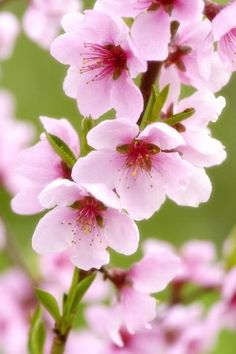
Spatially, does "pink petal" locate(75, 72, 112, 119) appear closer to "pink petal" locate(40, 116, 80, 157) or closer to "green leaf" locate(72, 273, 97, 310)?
"pink petal" locate(40, 116, 80, 157)

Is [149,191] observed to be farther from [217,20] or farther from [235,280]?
[235,280]

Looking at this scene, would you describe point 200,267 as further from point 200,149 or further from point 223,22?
point 223,22

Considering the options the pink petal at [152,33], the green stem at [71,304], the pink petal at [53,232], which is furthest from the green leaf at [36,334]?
the pink petal at [152,33]

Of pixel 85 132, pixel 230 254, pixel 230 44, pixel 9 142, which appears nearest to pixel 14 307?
pixel 9 142

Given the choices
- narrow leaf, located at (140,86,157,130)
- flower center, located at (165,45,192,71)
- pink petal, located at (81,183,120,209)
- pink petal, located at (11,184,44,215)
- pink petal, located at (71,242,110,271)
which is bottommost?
pink petal, located at (11,184,44,215)

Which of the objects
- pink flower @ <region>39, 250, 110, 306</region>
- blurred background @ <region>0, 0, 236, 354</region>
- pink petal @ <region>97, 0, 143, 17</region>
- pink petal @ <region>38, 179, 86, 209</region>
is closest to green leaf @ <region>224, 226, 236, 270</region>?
pink flower @ <region>39, 250, 110, 306</region>

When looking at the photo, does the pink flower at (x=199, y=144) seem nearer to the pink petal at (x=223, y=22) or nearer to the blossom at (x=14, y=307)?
→ the pink petal at (x=223, y=22)
